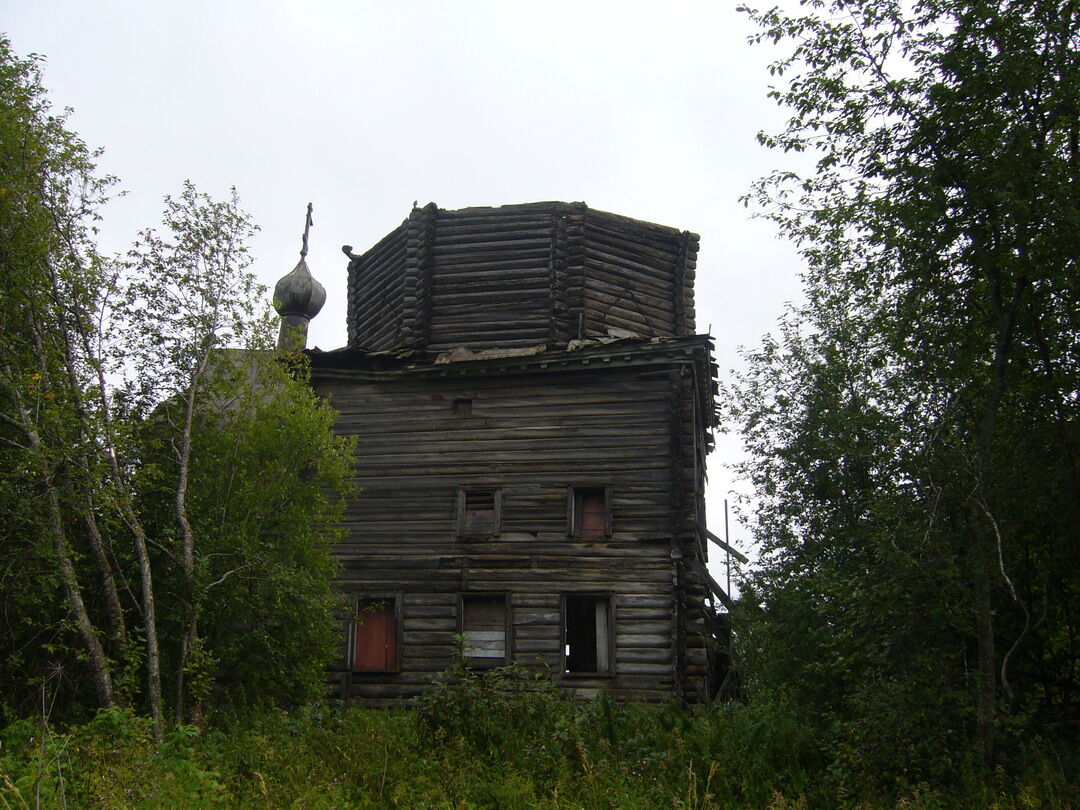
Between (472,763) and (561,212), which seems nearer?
(472,763)

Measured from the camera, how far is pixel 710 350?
2205 cm

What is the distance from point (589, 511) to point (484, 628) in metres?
3.25

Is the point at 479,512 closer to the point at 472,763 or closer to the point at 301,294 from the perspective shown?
the point at 472,763

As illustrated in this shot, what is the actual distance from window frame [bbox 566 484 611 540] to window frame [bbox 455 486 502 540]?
4.90ft

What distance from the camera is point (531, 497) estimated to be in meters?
21.8


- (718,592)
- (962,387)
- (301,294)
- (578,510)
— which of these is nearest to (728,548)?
(718,592)

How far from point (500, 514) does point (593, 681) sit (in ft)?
13.0

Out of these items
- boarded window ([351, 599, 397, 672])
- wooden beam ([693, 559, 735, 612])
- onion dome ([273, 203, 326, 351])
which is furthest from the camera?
onion dome ([273, 203, 326, 351])

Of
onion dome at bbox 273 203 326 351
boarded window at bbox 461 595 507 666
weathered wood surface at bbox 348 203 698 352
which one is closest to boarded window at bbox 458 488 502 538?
boarded window at bbox 461 595 507 666

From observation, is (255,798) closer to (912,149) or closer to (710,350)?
(912,149)

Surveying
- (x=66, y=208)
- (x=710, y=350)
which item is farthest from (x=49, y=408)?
(x=710, y=350)

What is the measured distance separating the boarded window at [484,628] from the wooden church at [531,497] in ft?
0.13

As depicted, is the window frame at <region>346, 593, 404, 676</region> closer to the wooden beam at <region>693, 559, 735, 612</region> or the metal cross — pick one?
the wooden beam at <region>693, 559, 735, 612</region>

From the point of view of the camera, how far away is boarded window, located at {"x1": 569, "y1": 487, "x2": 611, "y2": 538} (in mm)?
21312
